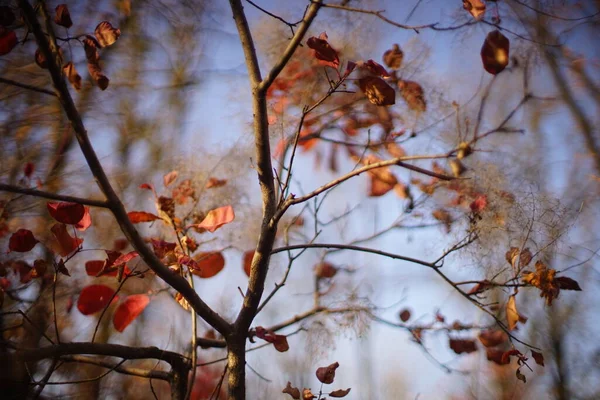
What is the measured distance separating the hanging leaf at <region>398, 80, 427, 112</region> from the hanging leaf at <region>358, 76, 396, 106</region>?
30cm

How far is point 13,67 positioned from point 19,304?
787mm

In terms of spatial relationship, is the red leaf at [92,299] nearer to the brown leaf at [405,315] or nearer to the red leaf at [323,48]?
the red leaf at [323,48]

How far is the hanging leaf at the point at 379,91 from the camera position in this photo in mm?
1105

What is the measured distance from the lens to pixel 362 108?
154 cm

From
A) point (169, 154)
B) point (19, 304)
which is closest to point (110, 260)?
point (19, 304)

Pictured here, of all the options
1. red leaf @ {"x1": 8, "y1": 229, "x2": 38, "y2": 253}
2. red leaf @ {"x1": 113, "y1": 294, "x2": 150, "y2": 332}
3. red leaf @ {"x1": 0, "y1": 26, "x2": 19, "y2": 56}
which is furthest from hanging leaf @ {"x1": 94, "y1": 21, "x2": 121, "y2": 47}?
red leaf @ {"x1": 113, "y1": 294, "x2": 150, "y2": 332}

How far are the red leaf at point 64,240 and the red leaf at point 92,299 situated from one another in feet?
0.67

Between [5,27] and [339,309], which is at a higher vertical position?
[5,27]

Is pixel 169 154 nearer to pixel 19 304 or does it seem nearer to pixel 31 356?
pixel 19 304

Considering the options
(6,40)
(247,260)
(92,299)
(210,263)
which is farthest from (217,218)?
(6,40)

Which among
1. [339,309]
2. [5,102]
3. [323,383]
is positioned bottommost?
[323,383]

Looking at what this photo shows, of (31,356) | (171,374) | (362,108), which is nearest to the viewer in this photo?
(31,356)

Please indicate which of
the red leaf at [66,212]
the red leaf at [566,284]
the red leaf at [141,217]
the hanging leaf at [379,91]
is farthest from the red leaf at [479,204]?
the red leaf at [66,212]

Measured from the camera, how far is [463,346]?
1671 mm
